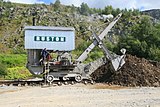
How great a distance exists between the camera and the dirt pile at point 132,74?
24547 millimetres

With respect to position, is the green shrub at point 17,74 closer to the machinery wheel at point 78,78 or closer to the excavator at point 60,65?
A: the excavator at point 60,65

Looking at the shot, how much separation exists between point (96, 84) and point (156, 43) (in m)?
23.9

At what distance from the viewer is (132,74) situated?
25.1 m

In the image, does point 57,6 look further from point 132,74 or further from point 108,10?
point 132,74

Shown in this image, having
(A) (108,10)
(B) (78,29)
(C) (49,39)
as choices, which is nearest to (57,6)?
(A) (108,10)

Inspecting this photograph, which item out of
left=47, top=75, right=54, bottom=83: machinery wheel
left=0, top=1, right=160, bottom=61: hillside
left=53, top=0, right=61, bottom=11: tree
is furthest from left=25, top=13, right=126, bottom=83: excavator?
left=53, top=0, right=61, bottom=11: tree

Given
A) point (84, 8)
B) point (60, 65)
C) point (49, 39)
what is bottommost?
point (60, 65)

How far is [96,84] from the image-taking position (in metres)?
24.8

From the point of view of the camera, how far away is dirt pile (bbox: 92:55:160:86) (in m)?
24.5

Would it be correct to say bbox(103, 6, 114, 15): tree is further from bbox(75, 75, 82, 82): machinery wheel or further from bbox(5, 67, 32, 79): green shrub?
bbox(75, 75, 82, 82): machinery wheel

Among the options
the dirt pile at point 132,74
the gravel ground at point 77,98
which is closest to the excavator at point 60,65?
the dirt pile at point 132,74

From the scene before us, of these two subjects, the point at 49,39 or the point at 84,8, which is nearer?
the point at 49,39

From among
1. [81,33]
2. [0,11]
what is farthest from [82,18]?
[0,11]

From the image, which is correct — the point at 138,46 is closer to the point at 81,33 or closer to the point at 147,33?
the point at 147,33
